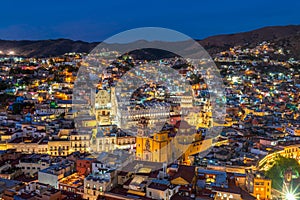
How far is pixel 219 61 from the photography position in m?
61.4

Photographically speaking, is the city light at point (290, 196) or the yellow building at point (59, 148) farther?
the yellow building at point (59, 148)

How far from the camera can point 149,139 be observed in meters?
14.9

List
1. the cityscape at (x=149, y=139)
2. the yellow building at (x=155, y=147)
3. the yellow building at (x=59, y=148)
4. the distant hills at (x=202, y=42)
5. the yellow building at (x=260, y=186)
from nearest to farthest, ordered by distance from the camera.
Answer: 1. the cityscape at (x=149, y=139)
2. the yellow building at (x=260, y=186)
3. the yellow building at (x=155, y=147)
4. the yellow building at (x=59, y=148)
5. the distant hills at (x=202, y=42)

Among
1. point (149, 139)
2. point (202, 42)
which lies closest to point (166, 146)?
point (149, 139)

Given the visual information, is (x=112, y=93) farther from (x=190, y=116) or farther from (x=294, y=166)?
(x=294, y=166)

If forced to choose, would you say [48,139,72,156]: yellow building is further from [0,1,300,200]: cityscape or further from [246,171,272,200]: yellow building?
[246,171,272,200]: yellow building

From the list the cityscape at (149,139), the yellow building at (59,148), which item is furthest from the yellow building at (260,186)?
the yellow building at (59,148)

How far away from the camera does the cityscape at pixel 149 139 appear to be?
37.7ft

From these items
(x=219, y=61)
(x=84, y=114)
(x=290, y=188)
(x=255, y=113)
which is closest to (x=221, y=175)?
(x=290, y=188)

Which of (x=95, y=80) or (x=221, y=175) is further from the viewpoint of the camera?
(x=95, y=80)

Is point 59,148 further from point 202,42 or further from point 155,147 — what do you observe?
point 202,42

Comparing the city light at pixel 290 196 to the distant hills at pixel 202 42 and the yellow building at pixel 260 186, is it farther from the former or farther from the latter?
the distant hills at pixel 202 42

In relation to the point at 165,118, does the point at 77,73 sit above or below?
above

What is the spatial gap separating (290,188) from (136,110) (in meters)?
13.6
